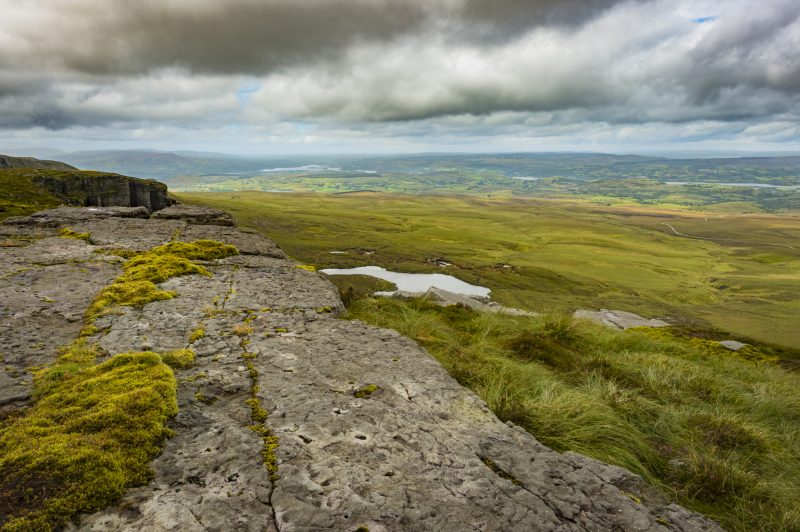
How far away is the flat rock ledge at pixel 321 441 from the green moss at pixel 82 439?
0.28m

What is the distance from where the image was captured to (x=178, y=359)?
296 inches

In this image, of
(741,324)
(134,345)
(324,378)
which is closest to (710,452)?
(324,378)

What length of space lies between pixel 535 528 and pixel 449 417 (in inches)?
93.5

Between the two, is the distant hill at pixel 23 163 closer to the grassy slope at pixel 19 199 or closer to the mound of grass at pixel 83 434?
the grassy slope at pixel 19 199

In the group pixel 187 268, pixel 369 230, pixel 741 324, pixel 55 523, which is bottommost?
pixel 741 324

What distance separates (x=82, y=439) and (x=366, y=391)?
4154 mm

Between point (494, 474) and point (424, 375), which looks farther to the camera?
point (424, 375)

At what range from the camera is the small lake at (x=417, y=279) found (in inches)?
4242

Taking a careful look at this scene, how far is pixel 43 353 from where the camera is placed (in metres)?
7.62

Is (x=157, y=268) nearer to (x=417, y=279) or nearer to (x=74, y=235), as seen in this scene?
(x=74, y=235)

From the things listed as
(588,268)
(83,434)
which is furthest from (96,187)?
(588,268)

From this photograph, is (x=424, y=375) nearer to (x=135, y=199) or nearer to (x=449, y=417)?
(x=449, y=417)

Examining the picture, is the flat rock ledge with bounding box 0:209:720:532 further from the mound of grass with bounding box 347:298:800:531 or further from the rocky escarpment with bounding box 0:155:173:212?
the rocky escarpment with bounding box 0:155:173:212

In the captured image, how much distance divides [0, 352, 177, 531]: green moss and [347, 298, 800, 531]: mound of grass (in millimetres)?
5866
